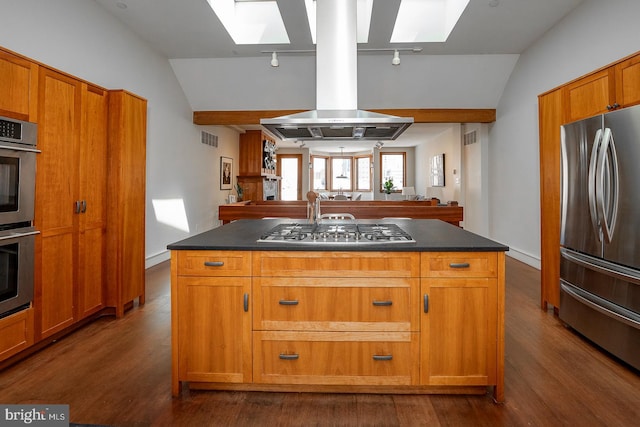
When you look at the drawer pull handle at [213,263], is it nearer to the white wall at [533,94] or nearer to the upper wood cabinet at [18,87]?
the upper wood cabinet at [18,87]

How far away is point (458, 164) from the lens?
25.6 feet

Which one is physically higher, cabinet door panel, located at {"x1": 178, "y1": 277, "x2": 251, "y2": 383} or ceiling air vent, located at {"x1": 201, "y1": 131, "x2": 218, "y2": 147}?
ceiling air vent, located at {"x1": 201, "y1": 131, "x2": 218, "y2": 147}

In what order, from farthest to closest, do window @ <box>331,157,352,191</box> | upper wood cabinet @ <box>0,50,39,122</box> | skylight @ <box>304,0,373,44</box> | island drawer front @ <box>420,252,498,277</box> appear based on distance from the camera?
window @ <box>331,157,352,191</box> < skylight @ <box>304,0,373,44</box> < upper wood cabinet @ <box>0,50,39,122</box> < island drawer front @ <box>420,252,498,277</box>

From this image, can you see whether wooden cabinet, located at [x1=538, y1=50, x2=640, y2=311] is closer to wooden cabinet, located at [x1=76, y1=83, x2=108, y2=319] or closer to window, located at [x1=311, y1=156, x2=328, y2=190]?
wooden cabinet, located at [x1=76, y1=83, x2=108, y2=319]

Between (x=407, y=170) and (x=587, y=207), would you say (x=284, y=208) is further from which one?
(x=407, y=170)

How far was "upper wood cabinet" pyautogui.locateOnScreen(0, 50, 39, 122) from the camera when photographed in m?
2.08

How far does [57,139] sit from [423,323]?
8.91ft

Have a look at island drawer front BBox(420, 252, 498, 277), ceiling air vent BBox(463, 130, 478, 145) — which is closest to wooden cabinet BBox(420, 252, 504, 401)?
island drawer front BBox(420, 252, 498, 277)

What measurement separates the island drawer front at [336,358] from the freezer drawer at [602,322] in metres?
1.41

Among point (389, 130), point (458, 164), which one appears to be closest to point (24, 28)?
point (389, 130)

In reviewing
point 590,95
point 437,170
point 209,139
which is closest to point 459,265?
point 590,95

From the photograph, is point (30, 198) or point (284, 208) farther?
point (284, 208)

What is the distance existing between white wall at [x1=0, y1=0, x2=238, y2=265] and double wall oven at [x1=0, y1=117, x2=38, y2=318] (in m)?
1.11

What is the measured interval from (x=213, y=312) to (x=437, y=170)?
854 cm
